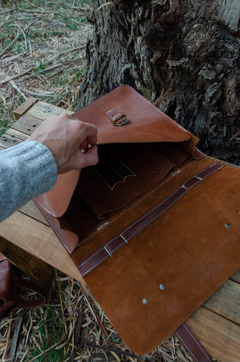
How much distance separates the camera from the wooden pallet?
0.94 meters

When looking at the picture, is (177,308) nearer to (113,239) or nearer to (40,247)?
(113,239)

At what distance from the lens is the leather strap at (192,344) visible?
910 mm

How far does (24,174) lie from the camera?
2.69 ft

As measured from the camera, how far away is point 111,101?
153 cm

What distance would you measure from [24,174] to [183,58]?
122cm

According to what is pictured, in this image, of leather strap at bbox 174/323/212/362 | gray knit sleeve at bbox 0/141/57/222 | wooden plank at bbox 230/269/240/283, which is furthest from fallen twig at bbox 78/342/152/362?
gray knit sleeve at bbox 0/141/57/222

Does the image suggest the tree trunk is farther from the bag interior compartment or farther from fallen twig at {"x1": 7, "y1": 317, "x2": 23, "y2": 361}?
fallen twig at {"x1": 7, "y1": 317, "x2": 23, "y2": 361}

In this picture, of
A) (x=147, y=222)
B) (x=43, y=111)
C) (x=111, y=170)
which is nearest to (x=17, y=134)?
(x=43, y=111)

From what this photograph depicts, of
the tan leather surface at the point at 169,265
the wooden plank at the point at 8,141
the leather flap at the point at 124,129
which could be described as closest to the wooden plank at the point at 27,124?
the wooden plank at the point at 8,141

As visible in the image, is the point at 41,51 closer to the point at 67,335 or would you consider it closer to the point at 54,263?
the point at 54,263

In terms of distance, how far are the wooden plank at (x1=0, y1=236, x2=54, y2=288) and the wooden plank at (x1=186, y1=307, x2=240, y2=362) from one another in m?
1.15

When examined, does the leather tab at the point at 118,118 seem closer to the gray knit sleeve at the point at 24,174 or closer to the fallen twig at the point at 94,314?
the gray knit sleeve at the point at 24,174

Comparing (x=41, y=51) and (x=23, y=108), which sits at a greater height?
(x=41, y=51)

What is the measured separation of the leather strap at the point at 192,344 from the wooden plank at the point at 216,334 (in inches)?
0.8
